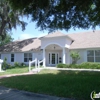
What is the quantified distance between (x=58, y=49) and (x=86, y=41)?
495 cm

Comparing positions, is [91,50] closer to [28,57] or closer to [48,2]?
[28,57]

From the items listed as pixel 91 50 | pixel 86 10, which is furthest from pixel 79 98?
pixel 91 50

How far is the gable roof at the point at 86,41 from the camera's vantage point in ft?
75.9

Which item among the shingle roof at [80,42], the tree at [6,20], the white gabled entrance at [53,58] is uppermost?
the tree at [6,20]

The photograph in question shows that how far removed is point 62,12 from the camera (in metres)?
8.35

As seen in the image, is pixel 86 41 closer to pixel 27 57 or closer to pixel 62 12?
pixel 27 57

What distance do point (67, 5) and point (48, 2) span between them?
3.43 feet

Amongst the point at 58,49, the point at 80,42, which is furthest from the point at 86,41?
the point at 58,49

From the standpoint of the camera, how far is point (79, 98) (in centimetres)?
703

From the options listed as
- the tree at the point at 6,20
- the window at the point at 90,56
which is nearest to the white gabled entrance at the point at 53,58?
the window at the point at 90,56

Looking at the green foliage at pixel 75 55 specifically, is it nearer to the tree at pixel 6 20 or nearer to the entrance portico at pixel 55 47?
the entrance portico at pixel 55 47

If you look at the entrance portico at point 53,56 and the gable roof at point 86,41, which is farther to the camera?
the entrance portico at point 53,56

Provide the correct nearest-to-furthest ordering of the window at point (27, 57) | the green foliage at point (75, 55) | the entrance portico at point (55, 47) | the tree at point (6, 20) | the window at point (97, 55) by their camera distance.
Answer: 1. the window at point (97, 55)
2. the green foliage at point (75, 55)
3. the entrance portico at point (55, 47)
4. the tree at point (6, 20)
5. the window at point (27, 57)

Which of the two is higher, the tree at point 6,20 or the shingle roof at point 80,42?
the tree at point 6,20
